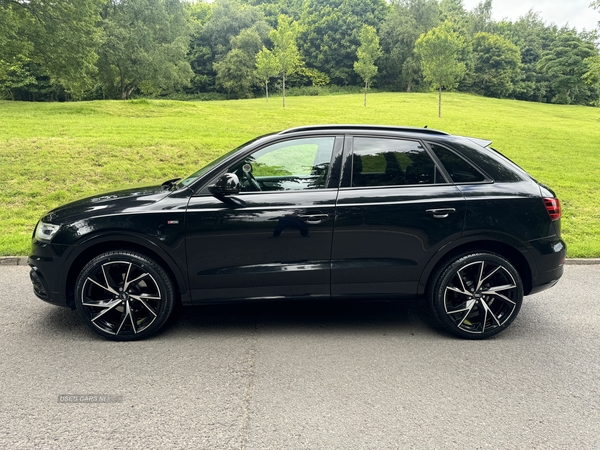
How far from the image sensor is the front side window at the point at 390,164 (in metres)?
3.79

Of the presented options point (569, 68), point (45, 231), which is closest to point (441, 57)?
point (45, 231)

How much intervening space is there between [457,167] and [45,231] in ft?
11.5

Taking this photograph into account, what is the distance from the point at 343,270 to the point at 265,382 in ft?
3.66

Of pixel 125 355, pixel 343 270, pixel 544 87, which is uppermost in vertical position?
pixel 544 87

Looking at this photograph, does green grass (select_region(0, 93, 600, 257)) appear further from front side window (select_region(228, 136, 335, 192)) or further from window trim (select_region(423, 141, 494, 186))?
window trim (select_region(423, 141, 494, 186))

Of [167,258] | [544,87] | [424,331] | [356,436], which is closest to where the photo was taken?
[356,436]

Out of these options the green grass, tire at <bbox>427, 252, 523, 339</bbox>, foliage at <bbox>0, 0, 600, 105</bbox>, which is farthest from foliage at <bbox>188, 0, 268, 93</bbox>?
tire at <bbox>427, 252, 523, 339</bbox>

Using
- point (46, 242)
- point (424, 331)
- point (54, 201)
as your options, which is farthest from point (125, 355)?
point (54, 201)

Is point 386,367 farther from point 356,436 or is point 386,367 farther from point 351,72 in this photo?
point 351,72

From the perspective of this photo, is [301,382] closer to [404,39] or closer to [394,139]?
[394,139]

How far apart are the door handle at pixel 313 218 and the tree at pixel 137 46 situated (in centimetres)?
4022

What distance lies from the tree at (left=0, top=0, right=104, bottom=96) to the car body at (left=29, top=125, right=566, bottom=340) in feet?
40.1

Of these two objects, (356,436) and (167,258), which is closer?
(356,436)

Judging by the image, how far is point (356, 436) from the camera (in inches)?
101
